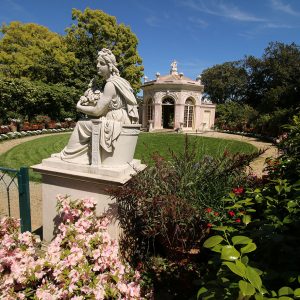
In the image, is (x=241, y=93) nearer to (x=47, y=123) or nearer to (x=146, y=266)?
(x=47, y=123)

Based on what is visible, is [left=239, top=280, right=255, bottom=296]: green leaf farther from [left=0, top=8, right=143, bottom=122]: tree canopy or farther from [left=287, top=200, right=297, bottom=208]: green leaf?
[left=0, top=8, right=143, bottom=122]: tree canopy

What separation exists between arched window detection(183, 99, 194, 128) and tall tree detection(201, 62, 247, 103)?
1702cm

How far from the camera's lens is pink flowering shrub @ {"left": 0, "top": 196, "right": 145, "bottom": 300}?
1.68 metres

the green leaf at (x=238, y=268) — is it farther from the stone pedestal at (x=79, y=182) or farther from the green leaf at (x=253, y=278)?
the stone pedestal at (x=79, y=182)

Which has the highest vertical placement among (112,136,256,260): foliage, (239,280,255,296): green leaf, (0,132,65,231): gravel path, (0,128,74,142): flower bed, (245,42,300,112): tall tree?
(245,42,300,112): tall tree

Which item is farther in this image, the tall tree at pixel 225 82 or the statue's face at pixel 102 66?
the tall tree at pixel 225 82

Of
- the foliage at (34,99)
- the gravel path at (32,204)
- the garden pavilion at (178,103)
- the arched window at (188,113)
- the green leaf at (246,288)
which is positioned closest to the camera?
the green leaf at (246,288)

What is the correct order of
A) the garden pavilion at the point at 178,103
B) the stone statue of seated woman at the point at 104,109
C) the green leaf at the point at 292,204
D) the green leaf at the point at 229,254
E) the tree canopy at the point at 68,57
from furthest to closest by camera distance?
the garden pavilion at the point at 178,103
the tree canopy at the point at 68,57
the stone statue of seated woman at the point at 104,109
the green leaf at the point at 292,204
the green leaf at the point at 229,254

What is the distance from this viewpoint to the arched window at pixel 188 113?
2371 cm

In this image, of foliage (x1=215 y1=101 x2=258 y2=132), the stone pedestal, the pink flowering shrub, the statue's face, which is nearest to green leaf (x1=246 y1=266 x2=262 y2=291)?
the pink flowering shrub

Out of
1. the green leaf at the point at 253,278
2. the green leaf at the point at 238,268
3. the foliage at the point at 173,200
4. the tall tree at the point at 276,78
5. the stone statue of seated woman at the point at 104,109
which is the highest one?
the tall tree at the point at 276,78

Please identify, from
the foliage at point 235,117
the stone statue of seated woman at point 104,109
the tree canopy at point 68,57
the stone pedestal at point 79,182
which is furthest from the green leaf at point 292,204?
the foliage at point 235,117

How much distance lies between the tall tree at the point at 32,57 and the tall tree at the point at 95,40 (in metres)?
1.06

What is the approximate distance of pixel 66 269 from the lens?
1.78 meters
